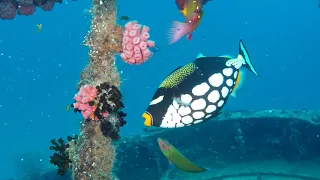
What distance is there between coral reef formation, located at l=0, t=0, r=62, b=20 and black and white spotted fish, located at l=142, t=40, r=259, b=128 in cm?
482

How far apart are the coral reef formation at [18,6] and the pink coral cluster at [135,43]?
142 inches

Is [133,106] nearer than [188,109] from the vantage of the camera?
No

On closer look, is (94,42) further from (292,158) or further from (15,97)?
(15,97)

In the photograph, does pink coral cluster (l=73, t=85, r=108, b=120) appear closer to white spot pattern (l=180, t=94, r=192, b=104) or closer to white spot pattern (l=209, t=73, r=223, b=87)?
white spot pattern (l=180, t=94, r=192, b=104)

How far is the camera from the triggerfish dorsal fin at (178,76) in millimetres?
3229

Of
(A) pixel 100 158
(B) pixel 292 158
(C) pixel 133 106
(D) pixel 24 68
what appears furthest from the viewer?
(D) pixel 24 68

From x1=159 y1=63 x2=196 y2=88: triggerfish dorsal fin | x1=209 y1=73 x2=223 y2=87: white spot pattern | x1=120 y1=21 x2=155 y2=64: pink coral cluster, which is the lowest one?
x1=209 y1=73 x2=223 y2=87: white spot pattern

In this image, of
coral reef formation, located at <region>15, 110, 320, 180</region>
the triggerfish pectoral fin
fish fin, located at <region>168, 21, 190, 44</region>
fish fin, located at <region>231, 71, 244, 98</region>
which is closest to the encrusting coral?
fish fin, located at <region>168, 21, 190, 44</region>

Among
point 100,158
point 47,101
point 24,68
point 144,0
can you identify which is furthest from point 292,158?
point 144,0

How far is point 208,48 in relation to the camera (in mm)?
126938

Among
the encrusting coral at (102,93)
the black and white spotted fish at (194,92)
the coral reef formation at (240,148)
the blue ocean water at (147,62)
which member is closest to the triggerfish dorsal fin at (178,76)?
the black and white spotted fish at (194,92)

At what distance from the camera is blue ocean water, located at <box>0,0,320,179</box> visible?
6956 cm

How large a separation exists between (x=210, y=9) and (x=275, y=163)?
151m

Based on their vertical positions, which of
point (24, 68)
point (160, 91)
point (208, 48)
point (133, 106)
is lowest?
point (160, 91)
